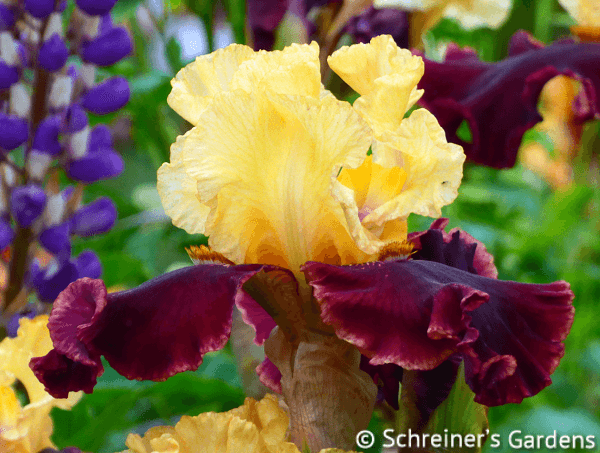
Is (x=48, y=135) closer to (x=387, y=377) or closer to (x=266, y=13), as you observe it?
(x=266, y=13)

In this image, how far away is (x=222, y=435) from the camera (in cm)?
40

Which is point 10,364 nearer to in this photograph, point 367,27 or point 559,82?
point 367,27

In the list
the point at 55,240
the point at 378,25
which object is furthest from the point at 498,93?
the point at 55,240

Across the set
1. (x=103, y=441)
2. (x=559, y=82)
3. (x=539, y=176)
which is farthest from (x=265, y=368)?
(x=539, y=176)

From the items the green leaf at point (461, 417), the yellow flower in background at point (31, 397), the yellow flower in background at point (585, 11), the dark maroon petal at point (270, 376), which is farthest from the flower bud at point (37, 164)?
the yellow flower in background at point (585, 11)

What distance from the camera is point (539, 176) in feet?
6.06

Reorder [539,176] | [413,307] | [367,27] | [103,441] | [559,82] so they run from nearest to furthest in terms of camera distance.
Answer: [413,307] < [103,441] < [367,27] < [559,82] < [539,176]

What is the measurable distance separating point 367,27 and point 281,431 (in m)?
0.60

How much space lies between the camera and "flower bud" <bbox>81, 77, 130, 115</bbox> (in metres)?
0.73

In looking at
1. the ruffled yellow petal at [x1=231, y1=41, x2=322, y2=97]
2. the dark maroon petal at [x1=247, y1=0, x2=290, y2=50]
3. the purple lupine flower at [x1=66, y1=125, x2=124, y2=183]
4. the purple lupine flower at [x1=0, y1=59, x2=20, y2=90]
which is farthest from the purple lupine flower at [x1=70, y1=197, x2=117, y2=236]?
the ruffled yellow petal at [x1=231, y1=41, x2=322, y2=97]

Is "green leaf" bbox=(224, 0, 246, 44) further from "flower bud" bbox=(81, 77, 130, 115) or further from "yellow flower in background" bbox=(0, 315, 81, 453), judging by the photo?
"yellow flower in background" bbox=(0, 315, 81, 453)

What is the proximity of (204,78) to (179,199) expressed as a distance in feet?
0.26

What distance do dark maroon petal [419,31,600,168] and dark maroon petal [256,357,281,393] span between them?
30 cm

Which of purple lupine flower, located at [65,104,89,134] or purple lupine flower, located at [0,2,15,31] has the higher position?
purple lupine flower, located at [0,2,15,31]
